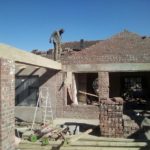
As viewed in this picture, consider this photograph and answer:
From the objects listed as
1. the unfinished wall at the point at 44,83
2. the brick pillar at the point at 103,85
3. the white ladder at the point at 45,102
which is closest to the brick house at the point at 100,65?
the brick pillar at the point at 103,85

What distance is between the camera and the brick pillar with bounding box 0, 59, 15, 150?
746 centimetres

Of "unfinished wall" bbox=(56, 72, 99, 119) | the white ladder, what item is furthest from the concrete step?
"unfinished wall" bbox=(56, 72, 99, 119)

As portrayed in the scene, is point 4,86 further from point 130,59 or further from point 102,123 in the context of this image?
point 130,59

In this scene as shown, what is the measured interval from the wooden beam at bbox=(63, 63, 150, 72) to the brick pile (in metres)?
5.50

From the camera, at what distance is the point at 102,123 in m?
10.6

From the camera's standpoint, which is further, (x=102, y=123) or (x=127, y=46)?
(x=127, y=46)

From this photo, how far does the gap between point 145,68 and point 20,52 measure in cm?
871

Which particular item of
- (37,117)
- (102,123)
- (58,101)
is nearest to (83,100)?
(58,101)

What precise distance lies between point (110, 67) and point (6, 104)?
927 centimetres

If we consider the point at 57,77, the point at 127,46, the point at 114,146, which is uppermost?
the point at 127,46

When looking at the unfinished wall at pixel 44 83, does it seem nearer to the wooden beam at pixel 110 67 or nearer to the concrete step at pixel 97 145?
the wooden beam at pixel 110 67

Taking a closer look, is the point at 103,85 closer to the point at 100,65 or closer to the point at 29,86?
the point at 100,65

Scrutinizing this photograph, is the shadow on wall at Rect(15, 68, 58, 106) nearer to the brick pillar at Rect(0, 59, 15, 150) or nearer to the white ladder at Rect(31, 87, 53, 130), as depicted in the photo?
the white ladder at Rect(31, 87, 53, 130)

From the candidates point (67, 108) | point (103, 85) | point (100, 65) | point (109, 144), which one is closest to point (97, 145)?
point (109, 144)
